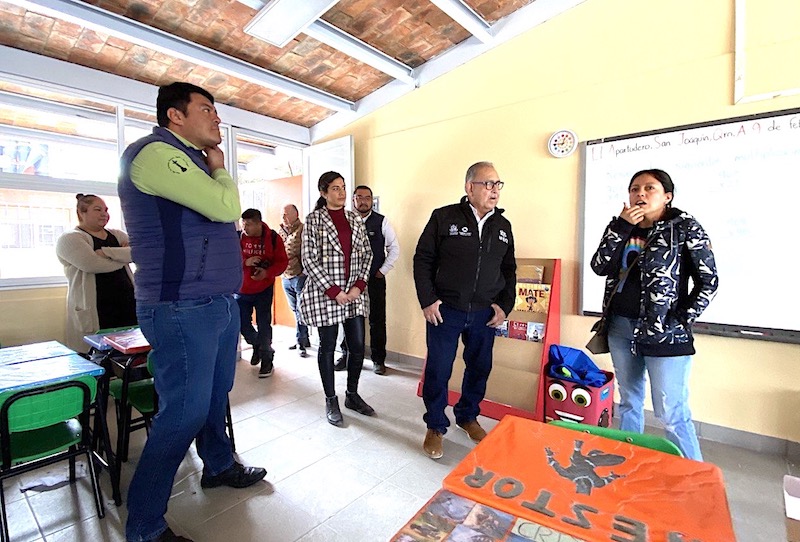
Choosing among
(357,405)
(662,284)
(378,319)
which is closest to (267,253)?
(378,319)

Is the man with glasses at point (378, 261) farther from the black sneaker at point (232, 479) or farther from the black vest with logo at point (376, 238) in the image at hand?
the black sneaker at point (232, 479)

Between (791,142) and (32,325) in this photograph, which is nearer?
(791,142)

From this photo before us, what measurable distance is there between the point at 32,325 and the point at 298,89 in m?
2.80

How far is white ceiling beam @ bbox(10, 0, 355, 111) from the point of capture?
2398 mm

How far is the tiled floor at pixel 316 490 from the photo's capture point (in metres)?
1.67

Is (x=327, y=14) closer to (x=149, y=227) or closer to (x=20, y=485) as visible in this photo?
(x=149, y=227)

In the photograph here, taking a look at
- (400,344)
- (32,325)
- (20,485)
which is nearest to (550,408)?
(400,344)

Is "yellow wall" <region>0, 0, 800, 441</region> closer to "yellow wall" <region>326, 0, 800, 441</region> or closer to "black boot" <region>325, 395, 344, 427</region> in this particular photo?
"yellow wall" <region>326, 0, 800, 441</region>

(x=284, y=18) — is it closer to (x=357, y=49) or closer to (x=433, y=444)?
(x=357, y=49)

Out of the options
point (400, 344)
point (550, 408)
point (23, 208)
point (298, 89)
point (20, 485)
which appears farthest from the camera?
point (400, 344)

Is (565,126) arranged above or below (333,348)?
above

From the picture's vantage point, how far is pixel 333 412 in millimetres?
2637

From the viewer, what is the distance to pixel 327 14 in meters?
2.82

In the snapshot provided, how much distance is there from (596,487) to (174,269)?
1392 millimetres
